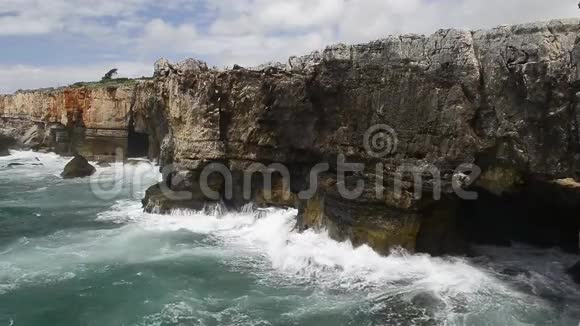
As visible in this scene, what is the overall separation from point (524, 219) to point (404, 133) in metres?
6.72

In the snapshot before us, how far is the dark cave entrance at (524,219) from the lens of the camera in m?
19.1

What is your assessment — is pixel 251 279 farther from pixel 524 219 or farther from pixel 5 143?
pixel 5 143

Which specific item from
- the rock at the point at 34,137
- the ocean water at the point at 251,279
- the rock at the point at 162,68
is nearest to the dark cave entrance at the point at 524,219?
the ocean water at the point at 251,279

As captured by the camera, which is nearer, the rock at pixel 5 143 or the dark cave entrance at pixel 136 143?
the dark cave entrance at pixel 136 143

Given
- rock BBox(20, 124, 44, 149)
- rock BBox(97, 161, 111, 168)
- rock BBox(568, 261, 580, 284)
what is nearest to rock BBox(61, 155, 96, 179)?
rock BBox(97, 161, 111, 168)

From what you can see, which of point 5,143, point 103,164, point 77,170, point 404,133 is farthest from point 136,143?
point 404,133

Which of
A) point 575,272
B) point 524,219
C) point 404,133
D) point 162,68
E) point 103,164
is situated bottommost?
point 575,272

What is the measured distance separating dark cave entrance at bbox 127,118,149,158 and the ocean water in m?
24.9

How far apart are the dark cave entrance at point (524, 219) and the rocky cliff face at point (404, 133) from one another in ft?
0.16

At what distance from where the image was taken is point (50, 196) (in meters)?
36.0

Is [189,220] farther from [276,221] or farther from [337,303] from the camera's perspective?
[337,303]

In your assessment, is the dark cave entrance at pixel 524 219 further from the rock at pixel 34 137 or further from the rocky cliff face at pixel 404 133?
the rock at pixel 34 137

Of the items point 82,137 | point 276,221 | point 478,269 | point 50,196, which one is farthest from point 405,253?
point 82,137

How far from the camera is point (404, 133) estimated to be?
730 inches
